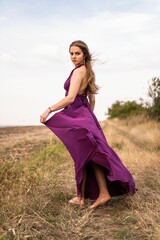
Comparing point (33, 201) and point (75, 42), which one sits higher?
point (75, 42)

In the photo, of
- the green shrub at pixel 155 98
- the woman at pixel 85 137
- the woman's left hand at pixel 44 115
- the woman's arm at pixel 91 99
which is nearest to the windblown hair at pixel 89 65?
the woman at pixel 85 137

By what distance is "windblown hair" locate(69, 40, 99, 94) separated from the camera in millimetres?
5273

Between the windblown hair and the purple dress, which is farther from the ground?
the windblown hair

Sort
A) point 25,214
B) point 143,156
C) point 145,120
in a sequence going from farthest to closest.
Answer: point 145,120 < point 143,156 < point 25,214

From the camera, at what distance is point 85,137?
4965 mm

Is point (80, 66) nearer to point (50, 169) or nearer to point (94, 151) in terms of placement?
Answer: point (94, 151)

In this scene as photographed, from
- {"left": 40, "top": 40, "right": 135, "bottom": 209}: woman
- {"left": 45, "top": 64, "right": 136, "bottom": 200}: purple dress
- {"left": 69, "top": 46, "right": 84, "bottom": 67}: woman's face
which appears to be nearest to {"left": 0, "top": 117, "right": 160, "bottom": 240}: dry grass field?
{"left": 40, "top": 40, "right": 135, "bottom": 209}: woman

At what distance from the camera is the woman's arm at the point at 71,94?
16.3 feet

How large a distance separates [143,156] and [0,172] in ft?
10.9

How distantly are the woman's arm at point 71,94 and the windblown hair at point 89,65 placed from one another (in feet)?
0.41

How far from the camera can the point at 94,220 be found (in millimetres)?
4859

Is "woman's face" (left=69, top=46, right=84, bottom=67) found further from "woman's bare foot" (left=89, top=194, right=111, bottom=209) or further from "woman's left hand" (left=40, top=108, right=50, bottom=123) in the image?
"woman's bare foot" (left=89, top=194, right=111, bottom=209)

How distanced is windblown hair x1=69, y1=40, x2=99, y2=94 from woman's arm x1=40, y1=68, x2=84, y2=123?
4.9 inches

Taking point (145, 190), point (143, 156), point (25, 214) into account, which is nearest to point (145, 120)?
point (143, 156)
